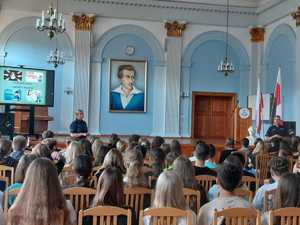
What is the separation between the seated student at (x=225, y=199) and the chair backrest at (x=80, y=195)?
0.93 meters

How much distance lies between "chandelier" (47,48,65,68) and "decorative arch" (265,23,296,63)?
21.4 feet

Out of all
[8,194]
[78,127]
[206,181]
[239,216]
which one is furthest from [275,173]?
[78,127]

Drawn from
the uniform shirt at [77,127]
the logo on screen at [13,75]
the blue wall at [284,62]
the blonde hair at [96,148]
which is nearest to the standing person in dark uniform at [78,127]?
the uniform shirt at [77,127]

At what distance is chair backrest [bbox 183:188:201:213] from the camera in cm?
372

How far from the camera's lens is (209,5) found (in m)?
15.0

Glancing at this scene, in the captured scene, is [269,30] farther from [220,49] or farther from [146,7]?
[146,7]

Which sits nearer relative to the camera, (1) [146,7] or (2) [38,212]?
(2) [38,212]

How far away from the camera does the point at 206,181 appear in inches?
187

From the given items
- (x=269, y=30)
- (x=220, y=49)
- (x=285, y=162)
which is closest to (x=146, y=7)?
(x=220, y=49)

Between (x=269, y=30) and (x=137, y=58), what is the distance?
4363 mm

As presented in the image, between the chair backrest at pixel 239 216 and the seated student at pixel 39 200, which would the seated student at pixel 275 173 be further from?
the seated student at pixel 39 200

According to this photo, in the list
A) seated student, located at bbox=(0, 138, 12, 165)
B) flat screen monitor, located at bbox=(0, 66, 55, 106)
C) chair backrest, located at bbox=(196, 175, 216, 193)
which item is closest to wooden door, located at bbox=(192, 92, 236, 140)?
flat screen monitor, located at bbox=(0, 66, 55, 106)

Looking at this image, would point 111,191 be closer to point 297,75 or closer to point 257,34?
point 297,75

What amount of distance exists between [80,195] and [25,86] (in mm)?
7732
